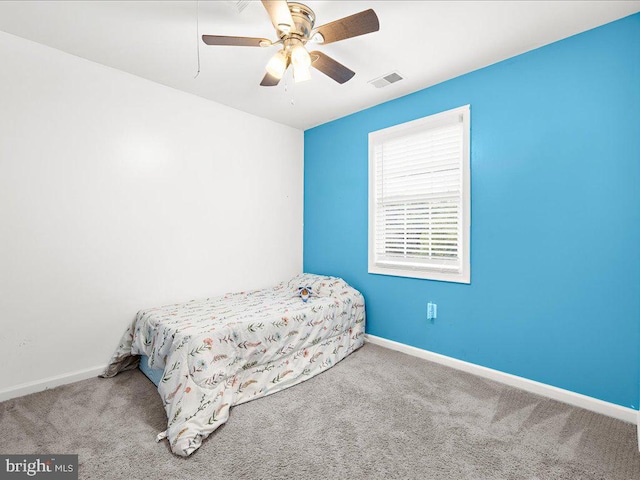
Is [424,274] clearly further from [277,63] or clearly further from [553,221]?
[277,63]

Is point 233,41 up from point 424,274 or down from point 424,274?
up

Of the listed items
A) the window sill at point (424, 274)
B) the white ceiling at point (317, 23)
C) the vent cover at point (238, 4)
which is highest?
the white ceiling at point (317, 23)

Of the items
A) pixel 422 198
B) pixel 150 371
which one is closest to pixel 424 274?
pixel 422 198

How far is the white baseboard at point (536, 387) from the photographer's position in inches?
77.0

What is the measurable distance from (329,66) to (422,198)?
1.50 metres

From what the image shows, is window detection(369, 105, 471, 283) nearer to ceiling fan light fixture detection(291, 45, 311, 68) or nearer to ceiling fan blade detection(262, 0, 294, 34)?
ceiling fan light fixture detection(291, 45, 311, 68)

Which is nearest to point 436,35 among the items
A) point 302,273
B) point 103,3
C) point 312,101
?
point 312,101

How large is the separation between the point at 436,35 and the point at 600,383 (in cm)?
262

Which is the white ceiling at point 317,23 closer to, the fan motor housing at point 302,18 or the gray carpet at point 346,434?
the fan motor housing at point 302,18

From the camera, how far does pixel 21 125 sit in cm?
220

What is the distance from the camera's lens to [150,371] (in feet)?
8.09

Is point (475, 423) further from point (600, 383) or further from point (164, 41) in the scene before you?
point (164, 41)

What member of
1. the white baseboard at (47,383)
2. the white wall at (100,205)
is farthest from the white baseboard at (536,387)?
the white baseboard at (47,383)

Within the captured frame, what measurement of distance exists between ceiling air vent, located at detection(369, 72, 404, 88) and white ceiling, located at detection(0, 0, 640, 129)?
5cm
